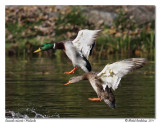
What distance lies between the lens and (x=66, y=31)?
42.0 feet

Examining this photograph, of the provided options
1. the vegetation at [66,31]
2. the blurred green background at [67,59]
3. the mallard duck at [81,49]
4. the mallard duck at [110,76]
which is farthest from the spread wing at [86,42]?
the vegetation at [66,31]

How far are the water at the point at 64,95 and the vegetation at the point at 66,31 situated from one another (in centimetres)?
150

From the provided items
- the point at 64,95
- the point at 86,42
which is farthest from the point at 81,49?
the point at 64,95

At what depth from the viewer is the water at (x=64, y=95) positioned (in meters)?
7.64

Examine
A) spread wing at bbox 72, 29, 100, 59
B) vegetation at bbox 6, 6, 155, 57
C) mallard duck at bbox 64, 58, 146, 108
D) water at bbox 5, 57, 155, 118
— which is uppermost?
vegetation at bbox 6, 6, 155, 57

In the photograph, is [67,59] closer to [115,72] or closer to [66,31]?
[115,72]

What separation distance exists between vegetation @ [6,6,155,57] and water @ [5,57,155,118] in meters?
1.50

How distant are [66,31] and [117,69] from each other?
6171mm

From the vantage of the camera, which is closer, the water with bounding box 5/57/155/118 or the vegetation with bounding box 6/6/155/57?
the water with bounding box 5/57/155/118

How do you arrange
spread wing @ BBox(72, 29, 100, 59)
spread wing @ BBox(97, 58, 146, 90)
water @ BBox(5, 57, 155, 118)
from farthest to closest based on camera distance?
water @ BBox(5, 57, 155, 118), spread wing @ BBox(72, 29, 100, 59), spread wing @ BBox(97, 58, 146, 90)

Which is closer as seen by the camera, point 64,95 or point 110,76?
point 110,76

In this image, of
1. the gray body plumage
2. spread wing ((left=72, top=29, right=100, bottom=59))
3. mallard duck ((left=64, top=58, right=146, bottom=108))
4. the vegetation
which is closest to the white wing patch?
mallard duck ((left=64, top=58, right=146, bottom=108))

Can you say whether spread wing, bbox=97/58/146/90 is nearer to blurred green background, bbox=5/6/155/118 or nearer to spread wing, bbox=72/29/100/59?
spread wing, bbox=72/29/100/59

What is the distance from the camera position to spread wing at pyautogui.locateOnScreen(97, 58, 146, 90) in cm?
668
